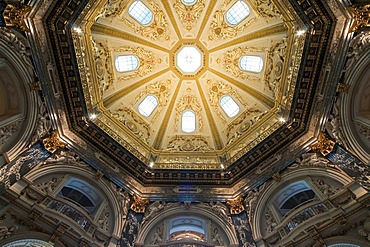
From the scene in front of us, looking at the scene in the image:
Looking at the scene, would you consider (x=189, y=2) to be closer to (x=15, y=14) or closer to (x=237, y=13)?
(x=237, y=13)

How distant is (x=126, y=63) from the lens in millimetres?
19047

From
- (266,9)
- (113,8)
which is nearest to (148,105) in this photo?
(113,8)

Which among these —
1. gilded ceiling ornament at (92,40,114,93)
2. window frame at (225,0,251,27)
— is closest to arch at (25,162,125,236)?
gilded ceiling ornament at (92,40,114,93)

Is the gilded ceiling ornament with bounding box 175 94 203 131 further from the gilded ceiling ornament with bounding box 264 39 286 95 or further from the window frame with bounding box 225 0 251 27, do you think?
the window frame with bounding box 225 0 251 27

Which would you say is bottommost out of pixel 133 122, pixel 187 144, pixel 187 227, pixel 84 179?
pixel 187 227

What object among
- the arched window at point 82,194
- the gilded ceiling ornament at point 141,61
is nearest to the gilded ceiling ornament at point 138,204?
the arched window at point 82,194

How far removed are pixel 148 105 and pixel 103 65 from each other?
4.51 meters

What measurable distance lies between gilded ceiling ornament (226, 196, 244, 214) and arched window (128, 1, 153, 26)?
13.1 meters

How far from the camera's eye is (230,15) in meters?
18.4

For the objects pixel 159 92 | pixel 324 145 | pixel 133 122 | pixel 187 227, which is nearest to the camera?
pixel 324 145

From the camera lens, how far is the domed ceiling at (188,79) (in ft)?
43.4

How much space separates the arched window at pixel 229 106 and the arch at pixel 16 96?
1191 cm

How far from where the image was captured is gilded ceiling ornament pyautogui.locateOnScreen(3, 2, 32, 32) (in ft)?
33.4

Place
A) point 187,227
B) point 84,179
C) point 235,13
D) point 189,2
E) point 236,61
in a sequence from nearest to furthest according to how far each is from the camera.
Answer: point 84,179 → point 187,227 → point 235,13 → point 189,2 → point 236,61
